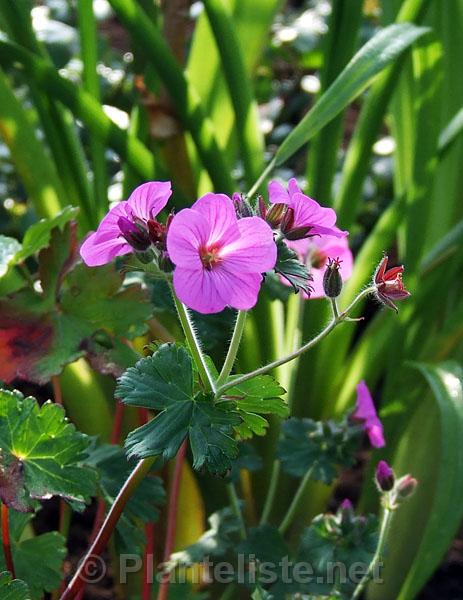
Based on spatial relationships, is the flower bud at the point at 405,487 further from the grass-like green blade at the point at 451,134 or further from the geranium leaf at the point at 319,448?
the grass-like green blade at the point at 451,134

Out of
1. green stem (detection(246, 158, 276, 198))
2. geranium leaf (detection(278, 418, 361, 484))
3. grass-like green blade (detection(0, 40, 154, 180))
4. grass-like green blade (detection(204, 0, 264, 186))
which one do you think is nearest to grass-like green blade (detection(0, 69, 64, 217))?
grass-like green blade (detection(0, 40, 154, 180))

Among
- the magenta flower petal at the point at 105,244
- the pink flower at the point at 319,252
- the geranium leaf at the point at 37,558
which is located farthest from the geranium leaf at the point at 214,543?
the magenta flower petal at the point at 105,244

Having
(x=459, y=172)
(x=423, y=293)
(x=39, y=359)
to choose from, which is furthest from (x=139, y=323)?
(x=459, y=172)

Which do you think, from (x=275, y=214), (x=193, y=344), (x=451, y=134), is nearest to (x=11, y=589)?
(x=193, y=344)

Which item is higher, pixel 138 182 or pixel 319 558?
pixel 138 182

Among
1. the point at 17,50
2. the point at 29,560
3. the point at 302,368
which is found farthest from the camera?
the point at 302,368

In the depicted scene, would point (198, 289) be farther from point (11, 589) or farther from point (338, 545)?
point (338, 545)

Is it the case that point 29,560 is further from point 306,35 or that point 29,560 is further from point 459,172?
point 306,35
